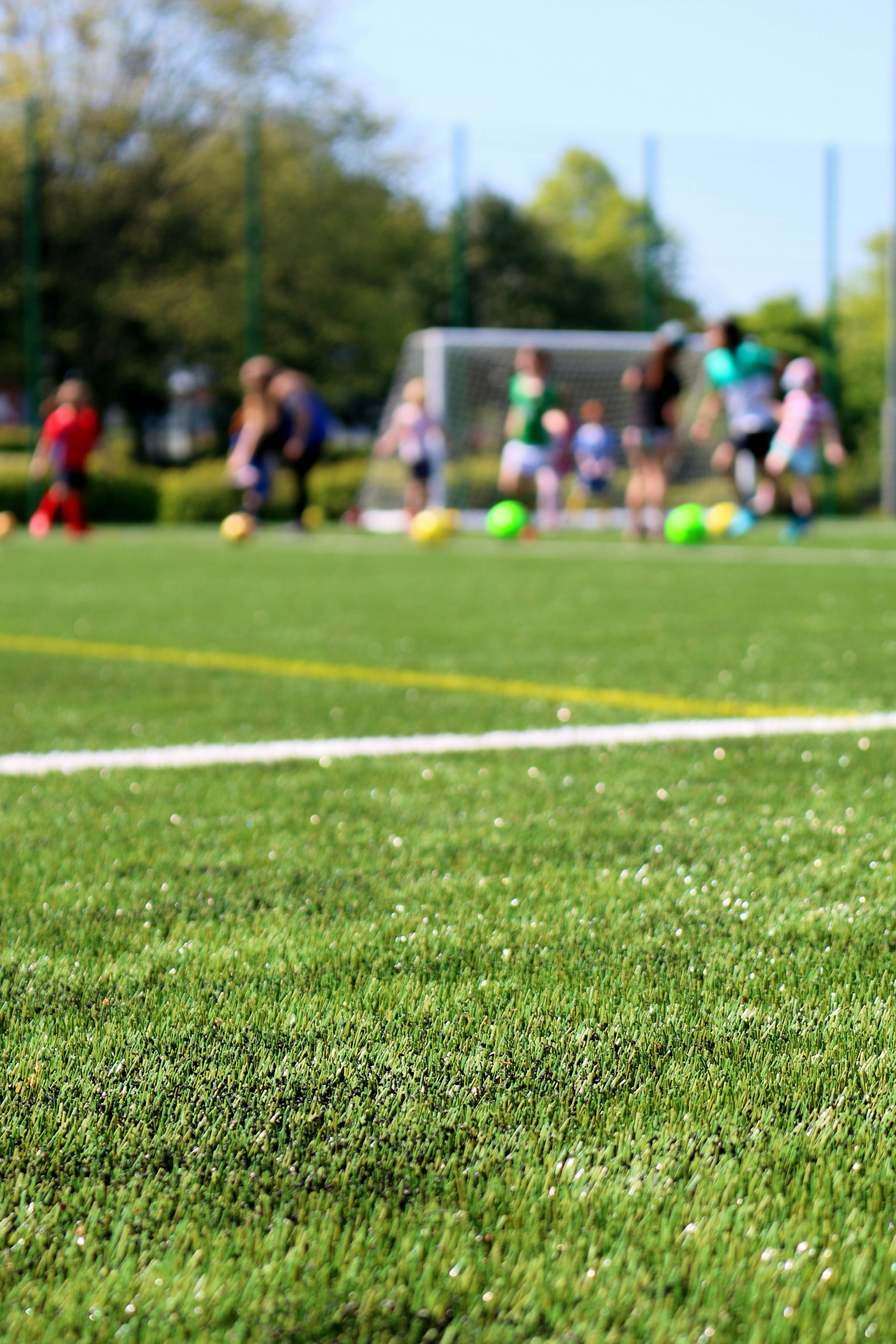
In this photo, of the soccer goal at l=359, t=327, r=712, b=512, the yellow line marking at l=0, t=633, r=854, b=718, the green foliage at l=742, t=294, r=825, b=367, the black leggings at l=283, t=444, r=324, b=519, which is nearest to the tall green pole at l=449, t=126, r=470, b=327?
the soccer goal at l=359, t=327, r=712, b=512

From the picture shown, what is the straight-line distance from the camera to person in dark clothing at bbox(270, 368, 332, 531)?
18.3 m

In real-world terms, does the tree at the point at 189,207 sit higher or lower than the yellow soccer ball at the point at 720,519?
higher

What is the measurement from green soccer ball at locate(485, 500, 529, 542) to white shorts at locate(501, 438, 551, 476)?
187 centimetres

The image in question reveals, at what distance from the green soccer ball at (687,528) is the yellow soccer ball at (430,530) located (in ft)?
8.03

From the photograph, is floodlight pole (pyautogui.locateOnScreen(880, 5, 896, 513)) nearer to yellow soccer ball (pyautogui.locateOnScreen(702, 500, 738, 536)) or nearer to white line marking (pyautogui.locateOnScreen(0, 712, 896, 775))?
yellow soccer ball (pyautogui.locateOnScreen(702, 500, 738, 536))

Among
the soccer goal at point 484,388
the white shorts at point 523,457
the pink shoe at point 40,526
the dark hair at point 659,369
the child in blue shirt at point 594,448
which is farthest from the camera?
the child in blue shirt at point 594,448

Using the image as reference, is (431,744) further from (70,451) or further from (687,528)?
(70,451)

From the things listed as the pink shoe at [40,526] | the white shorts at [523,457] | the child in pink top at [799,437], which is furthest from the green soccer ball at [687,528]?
the pink shoe at [40,526]

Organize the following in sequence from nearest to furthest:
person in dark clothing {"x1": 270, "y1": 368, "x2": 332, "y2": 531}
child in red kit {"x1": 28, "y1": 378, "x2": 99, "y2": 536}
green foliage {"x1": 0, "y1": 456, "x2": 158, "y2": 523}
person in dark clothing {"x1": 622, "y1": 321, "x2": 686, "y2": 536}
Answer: person in dark clothing {"x1": 622, "y1": 321, "x2": 686, "y2": 536}
person in dark clothing {"x1": 270, "y1": 368, "x2": 332, "y2": 531}
child in red kit {"x1": 28, "y1": 378, "x2": 99, "y2": 536}
green foliage {"x1": 0, "y1": 456, "x2": 158, "y2": 523}

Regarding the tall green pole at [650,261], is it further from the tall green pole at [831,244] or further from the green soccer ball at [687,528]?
the green soccer ball at [687,528]

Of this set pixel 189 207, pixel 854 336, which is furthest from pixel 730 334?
pixel 854 336

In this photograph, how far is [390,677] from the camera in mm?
5859

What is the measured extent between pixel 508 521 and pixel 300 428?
2602mm

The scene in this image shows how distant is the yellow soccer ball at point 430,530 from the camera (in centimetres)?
1720
